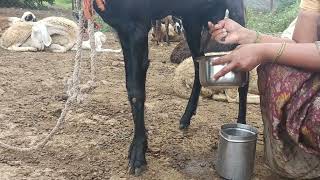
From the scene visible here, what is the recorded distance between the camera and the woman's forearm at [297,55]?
7.60 feet

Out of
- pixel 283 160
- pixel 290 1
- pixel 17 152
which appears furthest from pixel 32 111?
pixel 290 1

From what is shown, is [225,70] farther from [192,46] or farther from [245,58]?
[192,46]

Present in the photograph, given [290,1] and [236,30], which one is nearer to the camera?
[236,30]

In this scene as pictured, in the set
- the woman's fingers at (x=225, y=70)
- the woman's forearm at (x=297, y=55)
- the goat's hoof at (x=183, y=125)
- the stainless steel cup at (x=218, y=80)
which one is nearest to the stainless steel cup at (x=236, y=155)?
the stainless steel cup at (x=218, y=80)

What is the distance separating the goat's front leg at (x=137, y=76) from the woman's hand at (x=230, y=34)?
514 millimetres

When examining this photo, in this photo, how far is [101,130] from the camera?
3.72 metres

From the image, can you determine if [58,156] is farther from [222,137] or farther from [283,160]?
[283,160]

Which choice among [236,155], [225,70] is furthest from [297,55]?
[236,155]

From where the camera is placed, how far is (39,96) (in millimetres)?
4684

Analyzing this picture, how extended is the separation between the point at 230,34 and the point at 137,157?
1043 millimetres

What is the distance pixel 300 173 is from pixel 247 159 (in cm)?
34

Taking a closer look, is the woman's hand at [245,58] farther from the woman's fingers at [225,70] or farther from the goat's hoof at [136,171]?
the goat's hoof at [136,171]

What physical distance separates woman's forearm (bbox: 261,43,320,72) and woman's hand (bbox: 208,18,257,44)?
0.27 meters

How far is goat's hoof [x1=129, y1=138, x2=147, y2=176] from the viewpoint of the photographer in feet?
9.71
